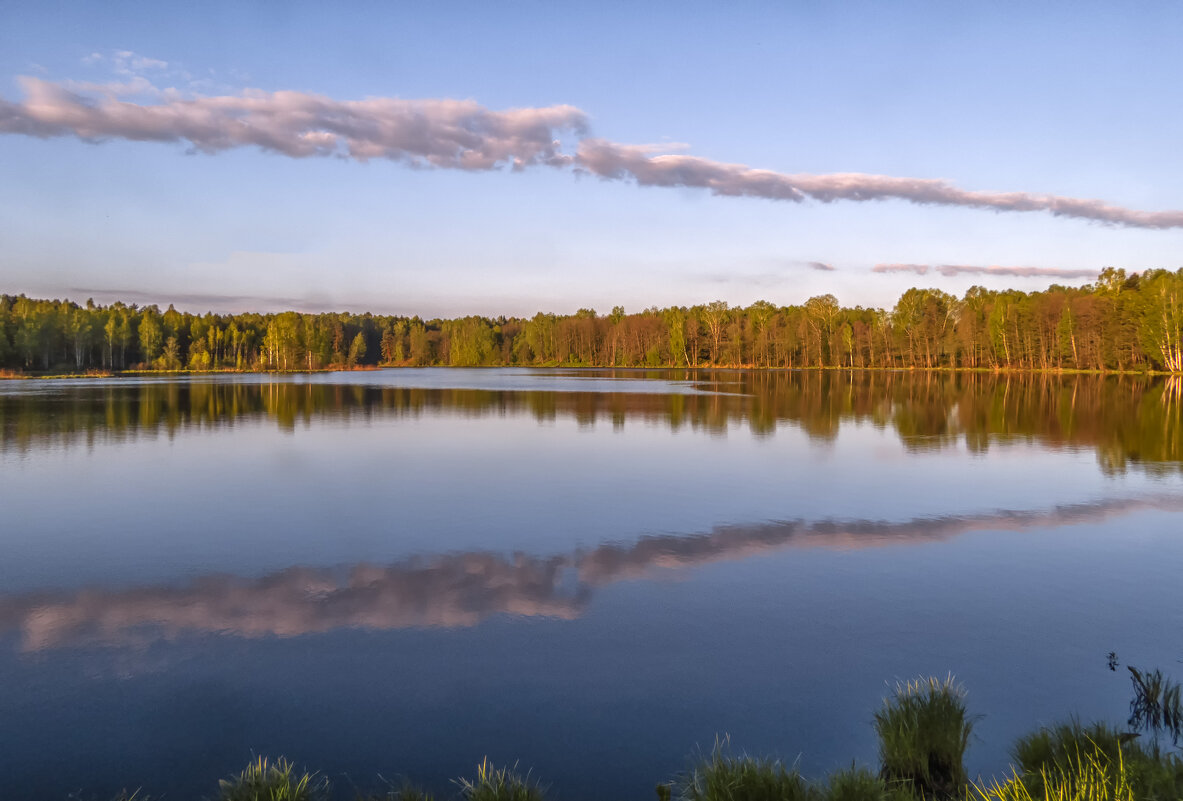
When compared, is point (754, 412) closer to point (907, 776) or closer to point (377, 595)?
point (377, 595)

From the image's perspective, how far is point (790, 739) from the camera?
6246mm

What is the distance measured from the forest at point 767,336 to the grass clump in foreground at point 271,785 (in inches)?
3821

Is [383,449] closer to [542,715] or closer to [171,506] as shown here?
[171,506]

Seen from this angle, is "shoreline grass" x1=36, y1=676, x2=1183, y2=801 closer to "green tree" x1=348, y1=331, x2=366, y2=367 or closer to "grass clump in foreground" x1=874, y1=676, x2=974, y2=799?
"grass clump in foreground" x1=874, y1=676, x2=974, y2=799

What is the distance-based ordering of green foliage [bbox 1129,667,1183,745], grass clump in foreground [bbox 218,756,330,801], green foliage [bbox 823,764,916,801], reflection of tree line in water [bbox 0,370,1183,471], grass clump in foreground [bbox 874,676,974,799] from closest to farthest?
green foliage [bbox 823,764,916,801]
grass clump in foreground [bbox 218,756,330,801]
grass clump in foreground [bbox 874,676,974,799]
green foliage [bbox 1129,667,1183,745]
reflection of tree line in water [bbox 0,370,1183,471]

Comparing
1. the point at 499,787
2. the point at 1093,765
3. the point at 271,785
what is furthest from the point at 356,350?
the point at 1093,765

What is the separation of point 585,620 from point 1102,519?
11.2 m

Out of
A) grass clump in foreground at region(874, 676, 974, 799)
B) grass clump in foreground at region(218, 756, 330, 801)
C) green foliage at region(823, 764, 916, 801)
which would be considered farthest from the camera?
grass clump in foreground at region(874, 676, 974, 799)

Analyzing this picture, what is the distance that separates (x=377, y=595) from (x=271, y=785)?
4469 millimetres

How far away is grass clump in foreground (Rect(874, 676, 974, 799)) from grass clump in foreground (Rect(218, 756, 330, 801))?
4193 mm

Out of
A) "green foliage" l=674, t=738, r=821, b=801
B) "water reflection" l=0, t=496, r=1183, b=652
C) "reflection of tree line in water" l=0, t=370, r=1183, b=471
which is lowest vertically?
"water reflection" l=0, t=496, r=1183, b=652

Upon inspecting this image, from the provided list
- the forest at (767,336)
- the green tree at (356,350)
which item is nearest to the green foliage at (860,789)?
the forest at (767,336)

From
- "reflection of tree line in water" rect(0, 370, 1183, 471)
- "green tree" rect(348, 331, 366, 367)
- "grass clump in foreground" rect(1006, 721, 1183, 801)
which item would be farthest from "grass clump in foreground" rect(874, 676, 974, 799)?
"green tree" rect(348, 331, 366, 367)

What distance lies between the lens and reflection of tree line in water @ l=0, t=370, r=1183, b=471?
26.7 meters
